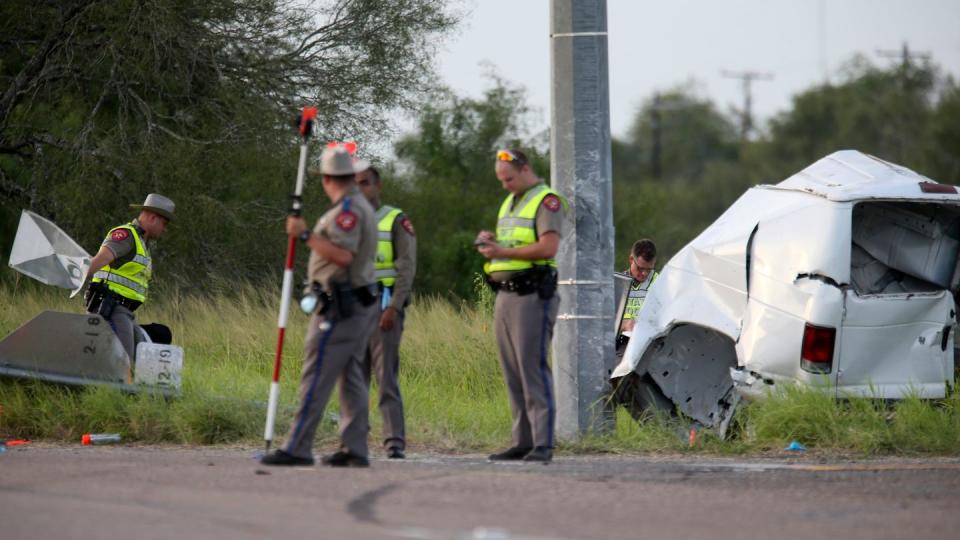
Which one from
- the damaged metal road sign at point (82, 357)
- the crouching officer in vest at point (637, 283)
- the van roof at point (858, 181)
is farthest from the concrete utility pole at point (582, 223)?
the damaged metal road sign at point (82, 357)

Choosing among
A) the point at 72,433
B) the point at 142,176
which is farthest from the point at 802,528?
the point at 142,176

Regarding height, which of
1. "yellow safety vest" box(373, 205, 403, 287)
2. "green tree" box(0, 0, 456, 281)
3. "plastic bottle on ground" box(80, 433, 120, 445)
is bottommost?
"plastic bottle on ground" box(80, 433, 120, 445)

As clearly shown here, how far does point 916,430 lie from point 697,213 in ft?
230

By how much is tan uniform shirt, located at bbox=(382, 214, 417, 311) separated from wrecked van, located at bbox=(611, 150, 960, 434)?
2125mm

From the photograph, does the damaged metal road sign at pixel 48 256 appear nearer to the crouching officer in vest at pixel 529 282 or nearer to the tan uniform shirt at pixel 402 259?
the tan uniform shirt at pixel 402 259

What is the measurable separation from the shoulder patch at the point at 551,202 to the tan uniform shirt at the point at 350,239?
117 centimetres

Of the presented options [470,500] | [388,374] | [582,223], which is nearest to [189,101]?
[582,223]

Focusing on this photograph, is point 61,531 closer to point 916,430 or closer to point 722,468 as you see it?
point 722,468

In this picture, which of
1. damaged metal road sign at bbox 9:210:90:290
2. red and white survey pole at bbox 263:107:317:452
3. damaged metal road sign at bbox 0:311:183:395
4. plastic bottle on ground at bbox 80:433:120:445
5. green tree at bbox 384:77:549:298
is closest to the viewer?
red and white survey pole at bbox 263:107:317:452

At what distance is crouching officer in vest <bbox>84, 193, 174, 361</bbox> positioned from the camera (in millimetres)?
11750

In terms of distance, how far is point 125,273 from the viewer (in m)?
11.9

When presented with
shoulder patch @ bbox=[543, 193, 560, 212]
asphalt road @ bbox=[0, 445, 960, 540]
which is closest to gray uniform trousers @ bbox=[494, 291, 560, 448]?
asphalt road @ bbox=[0, 445, 960, 540]

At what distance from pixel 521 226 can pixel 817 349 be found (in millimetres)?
2365

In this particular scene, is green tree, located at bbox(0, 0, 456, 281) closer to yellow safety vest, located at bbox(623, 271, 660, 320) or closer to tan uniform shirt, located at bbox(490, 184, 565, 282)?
yellow safety vest, located at bbox(623, 271, 660, 320)
